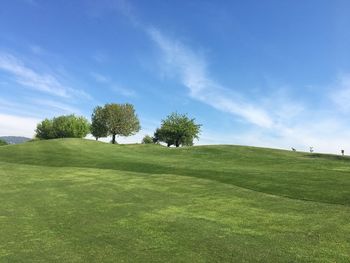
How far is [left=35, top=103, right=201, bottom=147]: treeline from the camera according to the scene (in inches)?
4225

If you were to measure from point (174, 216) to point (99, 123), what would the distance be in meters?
101

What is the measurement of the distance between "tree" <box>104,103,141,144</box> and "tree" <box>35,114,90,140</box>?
1499 cm

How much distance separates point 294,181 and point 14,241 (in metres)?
15.9

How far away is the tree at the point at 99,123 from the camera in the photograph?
115 metres

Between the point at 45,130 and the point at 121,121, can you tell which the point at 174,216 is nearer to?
the point at 121,121

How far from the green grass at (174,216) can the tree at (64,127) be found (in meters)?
97.4

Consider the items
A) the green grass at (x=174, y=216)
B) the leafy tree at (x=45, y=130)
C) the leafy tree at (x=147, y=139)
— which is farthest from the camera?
the leafy tree at (x=147, y=139)

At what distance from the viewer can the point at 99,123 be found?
116m

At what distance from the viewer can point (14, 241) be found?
1348 centimetres

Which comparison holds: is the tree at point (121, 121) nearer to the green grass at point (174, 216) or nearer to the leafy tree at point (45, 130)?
the leafy tree at point (45, 130)

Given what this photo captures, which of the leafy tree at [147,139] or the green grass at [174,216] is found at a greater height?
the leafy tree at [147,139]

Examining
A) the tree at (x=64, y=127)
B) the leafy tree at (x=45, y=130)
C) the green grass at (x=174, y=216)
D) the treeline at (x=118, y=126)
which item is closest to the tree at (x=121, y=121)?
the treeline at (x=118, y=126)

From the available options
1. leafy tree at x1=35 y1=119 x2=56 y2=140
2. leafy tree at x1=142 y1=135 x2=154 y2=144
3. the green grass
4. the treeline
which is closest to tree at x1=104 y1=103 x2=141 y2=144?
the treeline

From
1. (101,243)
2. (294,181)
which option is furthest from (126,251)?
(294,181)
